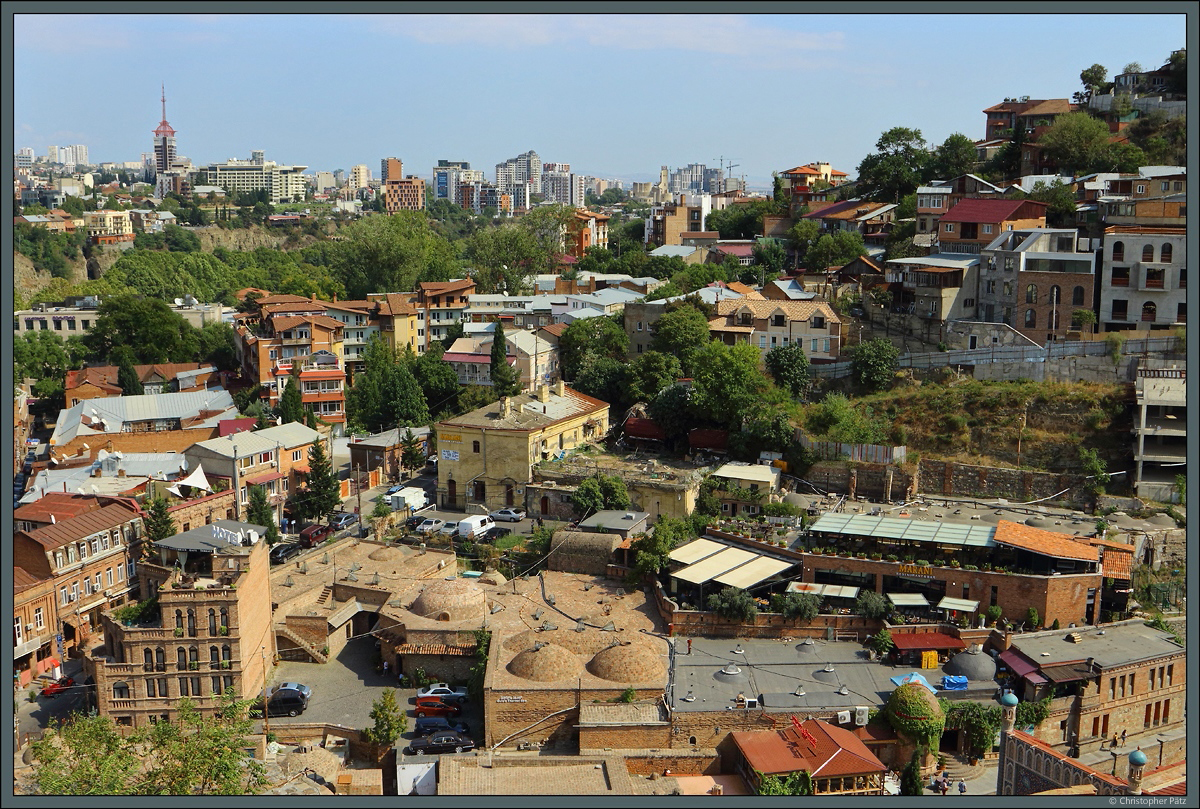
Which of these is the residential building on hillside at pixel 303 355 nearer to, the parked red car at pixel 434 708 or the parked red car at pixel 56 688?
the parked red car at pixel 56 688

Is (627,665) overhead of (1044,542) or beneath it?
beneath

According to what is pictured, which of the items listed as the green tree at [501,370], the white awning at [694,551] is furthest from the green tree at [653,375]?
the white awning at [694,551]

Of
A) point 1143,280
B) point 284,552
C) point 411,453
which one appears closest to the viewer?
point 284,552

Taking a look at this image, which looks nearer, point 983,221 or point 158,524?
point 158,524

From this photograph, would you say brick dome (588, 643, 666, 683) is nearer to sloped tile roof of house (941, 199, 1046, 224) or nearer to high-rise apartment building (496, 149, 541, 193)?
sloped tile roof of house (941, 199, 1046, 224)

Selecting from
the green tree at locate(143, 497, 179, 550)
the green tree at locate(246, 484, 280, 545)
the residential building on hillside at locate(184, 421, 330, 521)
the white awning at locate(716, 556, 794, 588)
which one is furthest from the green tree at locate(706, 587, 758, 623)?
the residential building on hillside at locate(184, 421, 330, 521)

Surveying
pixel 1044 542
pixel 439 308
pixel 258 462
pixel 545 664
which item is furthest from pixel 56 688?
pixel 439 308

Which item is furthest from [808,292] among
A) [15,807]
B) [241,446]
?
[15,807]

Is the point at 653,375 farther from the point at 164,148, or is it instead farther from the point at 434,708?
the point at 164,148

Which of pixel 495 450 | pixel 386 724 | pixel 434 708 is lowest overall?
pixel 434 708
